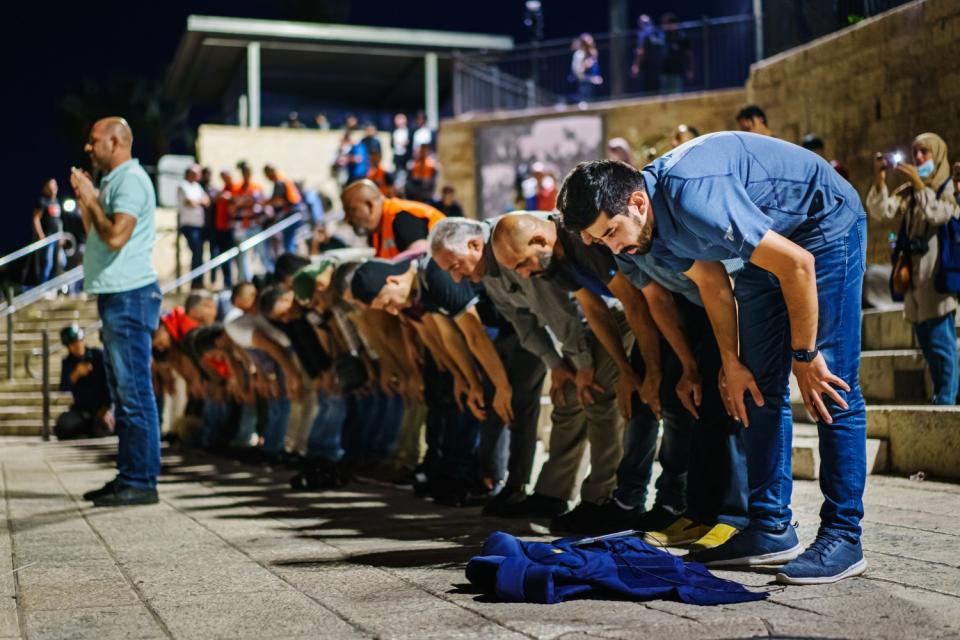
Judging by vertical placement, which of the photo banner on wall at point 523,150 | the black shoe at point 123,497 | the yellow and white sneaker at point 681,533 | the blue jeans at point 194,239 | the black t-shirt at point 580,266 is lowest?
the black shoe at point 123,497

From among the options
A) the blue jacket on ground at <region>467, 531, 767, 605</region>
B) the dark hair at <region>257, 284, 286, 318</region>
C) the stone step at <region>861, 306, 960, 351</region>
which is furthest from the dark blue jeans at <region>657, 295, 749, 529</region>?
the dark hair at <region>257, 284, 286, 318</region>

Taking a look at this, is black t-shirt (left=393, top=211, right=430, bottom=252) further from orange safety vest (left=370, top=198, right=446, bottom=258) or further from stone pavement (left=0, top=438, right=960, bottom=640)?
stone pavement (left=0, top=438, right=960, bottom=640)

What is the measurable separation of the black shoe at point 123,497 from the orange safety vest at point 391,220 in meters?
2.29

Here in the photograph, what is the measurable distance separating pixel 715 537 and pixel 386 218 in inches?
171

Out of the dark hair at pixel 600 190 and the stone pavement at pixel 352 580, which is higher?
the dark hair at pixel 600 190

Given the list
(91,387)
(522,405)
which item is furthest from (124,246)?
(91,387)

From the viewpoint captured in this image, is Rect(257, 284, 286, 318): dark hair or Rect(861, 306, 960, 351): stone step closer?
Rect(861, 306, 960, 351): stone step

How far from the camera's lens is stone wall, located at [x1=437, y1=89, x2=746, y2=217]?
69.1 feet

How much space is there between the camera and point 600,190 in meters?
3.88

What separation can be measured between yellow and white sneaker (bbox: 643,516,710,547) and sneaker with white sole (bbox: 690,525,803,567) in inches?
18.2

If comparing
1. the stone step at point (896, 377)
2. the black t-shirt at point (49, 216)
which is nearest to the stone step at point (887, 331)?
the stone step at point (896, 377)

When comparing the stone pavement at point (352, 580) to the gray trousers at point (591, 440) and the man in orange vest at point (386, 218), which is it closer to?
the gray trousers at point (591, 440)

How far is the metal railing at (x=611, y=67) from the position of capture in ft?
69.7

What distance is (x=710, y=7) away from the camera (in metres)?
24.4
